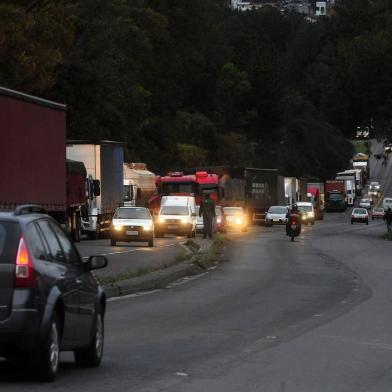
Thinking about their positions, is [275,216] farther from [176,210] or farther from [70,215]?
[70,215]

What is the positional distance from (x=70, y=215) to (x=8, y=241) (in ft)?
123

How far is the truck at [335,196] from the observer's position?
150625mm

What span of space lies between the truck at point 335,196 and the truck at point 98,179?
96.0 metres

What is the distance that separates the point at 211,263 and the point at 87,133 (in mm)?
46111

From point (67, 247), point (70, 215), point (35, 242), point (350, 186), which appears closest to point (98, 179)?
point (70, 215)

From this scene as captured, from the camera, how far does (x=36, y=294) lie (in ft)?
36.0

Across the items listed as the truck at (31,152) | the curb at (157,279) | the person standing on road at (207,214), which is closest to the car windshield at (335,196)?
the person standing on road at (207,214)

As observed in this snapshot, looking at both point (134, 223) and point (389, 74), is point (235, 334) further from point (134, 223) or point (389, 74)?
point (389, 74)

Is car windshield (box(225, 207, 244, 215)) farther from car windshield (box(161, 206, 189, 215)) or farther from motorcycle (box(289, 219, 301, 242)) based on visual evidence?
motorcycle (box(289, 219, 301, 242))

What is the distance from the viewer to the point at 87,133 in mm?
80250

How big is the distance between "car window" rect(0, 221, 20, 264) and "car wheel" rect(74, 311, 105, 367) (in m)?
1.86

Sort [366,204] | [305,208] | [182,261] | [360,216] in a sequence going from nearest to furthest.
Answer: [182,261] → [305,208] → [360,216] → [366,204]

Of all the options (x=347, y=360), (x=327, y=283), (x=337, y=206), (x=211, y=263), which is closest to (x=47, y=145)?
(x=211, y=263)

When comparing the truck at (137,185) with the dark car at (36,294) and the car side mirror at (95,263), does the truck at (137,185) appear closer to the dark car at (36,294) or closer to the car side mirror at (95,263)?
the car side mirror at (95,263)
